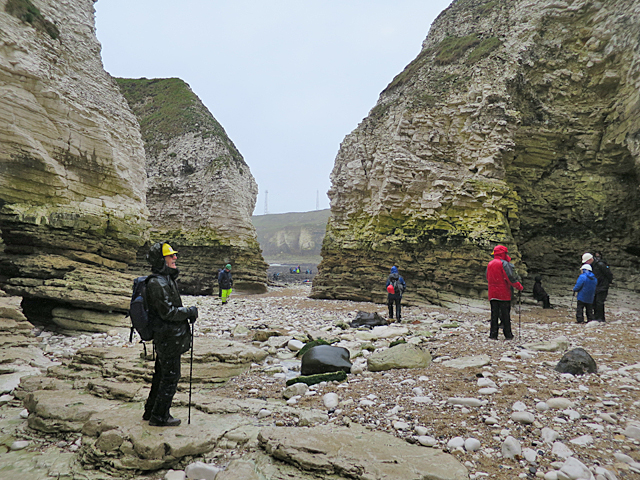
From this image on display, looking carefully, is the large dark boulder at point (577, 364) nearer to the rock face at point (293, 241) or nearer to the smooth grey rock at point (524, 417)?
the smooth grey rock at point (524, 417)

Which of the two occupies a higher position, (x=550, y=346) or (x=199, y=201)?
(x=199, y=201)

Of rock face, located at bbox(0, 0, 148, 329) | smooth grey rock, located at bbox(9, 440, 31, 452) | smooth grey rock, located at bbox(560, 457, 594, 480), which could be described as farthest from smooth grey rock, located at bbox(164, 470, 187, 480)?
rock face, located at bbox(0, 0, 148, 329)

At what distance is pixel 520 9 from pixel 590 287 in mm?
15821

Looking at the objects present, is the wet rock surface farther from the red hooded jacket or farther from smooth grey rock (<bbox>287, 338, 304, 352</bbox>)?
the red hooded jacket

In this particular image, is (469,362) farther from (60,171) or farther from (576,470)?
(60,171)

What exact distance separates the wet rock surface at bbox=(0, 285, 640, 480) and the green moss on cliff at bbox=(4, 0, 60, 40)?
10.7m

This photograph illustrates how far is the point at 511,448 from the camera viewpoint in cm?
319

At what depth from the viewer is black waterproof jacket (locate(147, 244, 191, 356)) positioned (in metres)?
4.00

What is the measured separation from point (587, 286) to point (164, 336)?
12018 mm

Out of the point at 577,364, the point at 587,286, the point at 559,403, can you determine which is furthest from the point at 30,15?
the point at 587,286

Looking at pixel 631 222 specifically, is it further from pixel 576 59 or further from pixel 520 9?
pixel 520 9

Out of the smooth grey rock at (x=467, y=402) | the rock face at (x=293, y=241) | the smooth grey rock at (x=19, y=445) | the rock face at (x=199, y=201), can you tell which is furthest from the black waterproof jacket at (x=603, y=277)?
the rock face at (x=293, y=241)

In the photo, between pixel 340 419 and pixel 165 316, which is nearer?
pixel 165 316

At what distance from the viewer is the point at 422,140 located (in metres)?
18.7
